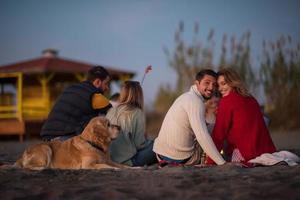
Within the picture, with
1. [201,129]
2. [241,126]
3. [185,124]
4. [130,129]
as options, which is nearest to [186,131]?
[185,124]

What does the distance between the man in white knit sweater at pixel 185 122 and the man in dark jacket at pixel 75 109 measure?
112cm

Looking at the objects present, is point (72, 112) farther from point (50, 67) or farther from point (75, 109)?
point (50, 67)

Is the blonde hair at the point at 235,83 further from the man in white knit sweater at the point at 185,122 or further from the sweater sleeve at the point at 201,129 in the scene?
the sweater sleeve at the point at 201,129

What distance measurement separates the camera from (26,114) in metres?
17.9

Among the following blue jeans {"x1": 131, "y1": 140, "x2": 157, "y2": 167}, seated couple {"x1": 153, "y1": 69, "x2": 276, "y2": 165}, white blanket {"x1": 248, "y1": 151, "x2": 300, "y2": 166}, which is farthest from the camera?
blue jeans {"x1": 131, "y1": 140, "x2": 157, "y2": 167}

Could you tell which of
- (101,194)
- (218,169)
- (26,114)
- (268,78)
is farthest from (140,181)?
(26,114)

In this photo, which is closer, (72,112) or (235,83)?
(235,83)

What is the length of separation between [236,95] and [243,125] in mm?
346

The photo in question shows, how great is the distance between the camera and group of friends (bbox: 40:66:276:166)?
5406 millimetres

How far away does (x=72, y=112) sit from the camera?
20.7 ft

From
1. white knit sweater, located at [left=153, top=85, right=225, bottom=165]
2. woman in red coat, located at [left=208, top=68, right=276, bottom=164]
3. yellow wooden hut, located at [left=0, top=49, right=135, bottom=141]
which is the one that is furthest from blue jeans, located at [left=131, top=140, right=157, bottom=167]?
yellow wooden hut, located at [left=0, top=49, right=135, bottom=141]

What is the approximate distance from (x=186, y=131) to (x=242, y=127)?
0.63 meters

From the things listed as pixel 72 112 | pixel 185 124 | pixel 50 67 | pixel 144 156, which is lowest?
pixel 144 156

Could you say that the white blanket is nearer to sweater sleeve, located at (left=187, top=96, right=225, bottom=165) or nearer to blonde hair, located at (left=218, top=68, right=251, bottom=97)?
sweater sleeve, located at (left=187, top=96, right=225, bottom=165)
